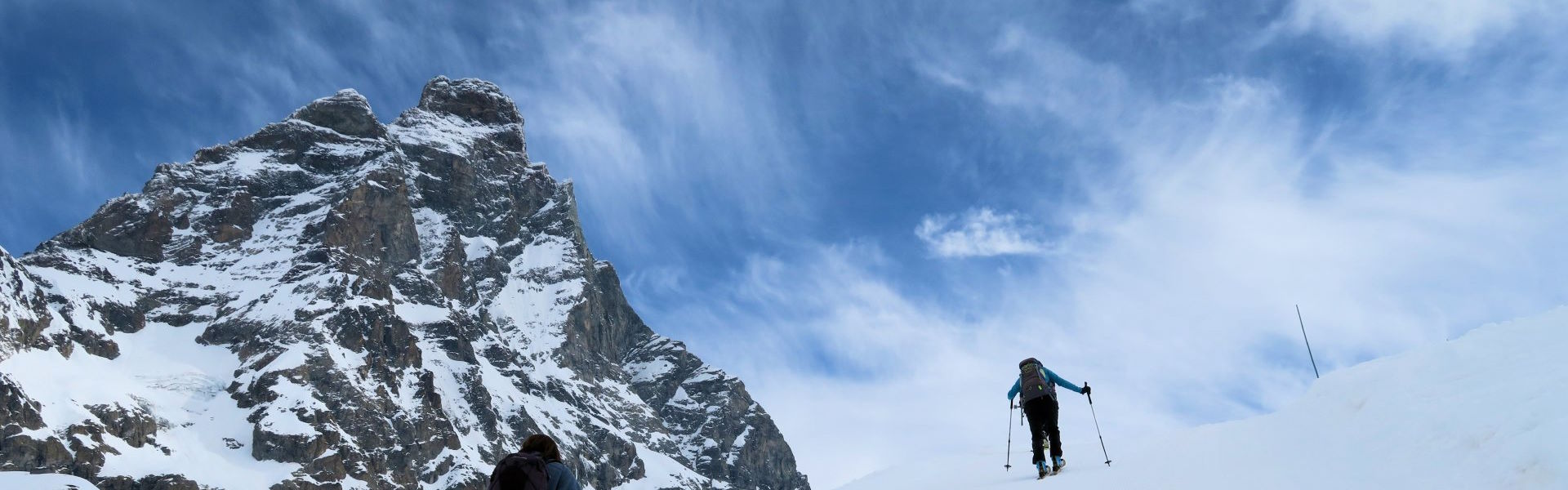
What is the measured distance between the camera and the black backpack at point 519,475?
7164mm

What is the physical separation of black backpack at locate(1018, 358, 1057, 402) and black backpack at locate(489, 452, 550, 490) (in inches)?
334

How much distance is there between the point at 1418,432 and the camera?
33.9 feet

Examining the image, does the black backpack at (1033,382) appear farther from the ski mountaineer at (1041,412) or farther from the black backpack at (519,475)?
the black backpack at (519,475)

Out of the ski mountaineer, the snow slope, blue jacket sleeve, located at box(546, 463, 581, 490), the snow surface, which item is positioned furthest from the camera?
the snow surface

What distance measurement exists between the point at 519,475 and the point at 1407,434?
26.9ft

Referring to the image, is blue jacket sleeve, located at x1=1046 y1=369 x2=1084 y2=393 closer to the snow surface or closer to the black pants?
the black pants

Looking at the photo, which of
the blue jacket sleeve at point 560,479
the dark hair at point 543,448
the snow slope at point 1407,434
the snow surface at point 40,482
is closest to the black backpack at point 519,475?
the blue jacket sleeve at point 560,479

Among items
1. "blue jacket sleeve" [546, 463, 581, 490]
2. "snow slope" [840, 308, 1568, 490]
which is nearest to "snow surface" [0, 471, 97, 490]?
"snow slope" [840, 308, 1568, 490]

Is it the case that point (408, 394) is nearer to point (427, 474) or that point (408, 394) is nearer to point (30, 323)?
point (427, 474)

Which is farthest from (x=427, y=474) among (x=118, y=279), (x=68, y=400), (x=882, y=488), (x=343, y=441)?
(x=882, y=488)

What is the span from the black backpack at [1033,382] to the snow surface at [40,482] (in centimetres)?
14093

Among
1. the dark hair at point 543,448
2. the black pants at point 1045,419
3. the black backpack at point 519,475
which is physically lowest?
Result: the black backpack at point 519,475

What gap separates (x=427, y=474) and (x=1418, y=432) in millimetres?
171584

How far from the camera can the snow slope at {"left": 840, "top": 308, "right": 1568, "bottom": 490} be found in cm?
886
